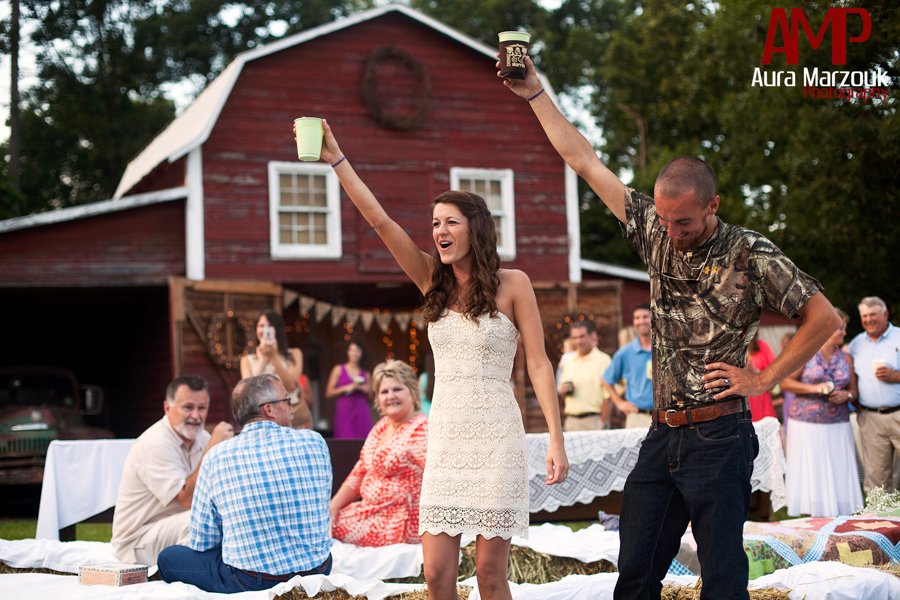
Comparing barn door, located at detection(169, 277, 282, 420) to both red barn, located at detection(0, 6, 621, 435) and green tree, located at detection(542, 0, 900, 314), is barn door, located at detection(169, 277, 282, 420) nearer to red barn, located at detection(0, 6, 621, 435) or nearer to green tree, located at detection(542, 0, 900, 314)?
red barn, located at detection(0, 6, 621, 435)

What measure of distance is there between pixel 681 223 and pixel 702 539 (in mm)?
1035

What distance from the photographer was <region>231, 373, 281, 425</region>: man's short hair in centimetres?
513

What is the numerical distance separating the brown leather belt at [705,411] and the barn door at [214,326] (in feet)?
37.5

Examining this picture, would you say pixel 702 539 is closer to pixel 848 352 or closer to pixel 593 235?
pixel 848 352

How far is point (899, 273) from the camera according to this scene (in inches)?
774

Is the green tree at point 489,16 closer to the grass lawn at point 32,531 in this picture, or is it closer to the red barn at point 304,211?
the red barn at point 304,211

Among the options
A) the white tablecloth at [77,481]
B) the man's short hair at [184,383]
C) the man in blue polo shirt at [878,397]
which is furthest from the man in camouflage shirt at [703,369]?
the man in blue polo shirt at [878,397]

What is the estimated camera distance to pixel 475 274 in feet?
12.8

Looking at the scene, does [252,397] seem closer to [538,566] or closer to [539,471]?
[538,566]

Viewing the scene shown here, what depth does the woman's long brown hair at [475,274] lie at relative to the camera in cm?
388

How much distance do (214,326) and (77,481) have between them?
740cm

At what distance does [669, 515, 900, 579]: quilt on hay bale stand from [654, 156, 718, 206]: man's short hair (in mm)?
2938

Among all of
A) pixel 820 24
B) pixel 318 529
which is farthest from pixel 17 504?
pixel 820 24

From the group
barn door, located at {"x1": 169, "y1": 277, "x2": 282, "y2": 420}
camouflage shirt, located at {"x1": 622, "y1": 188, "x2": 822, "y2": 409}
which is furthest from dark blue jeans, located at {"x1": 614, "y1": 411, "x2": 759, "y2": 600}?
barn door, located at {"x1": 169, "y1": 277, "x2": 282, "y2": 420}
